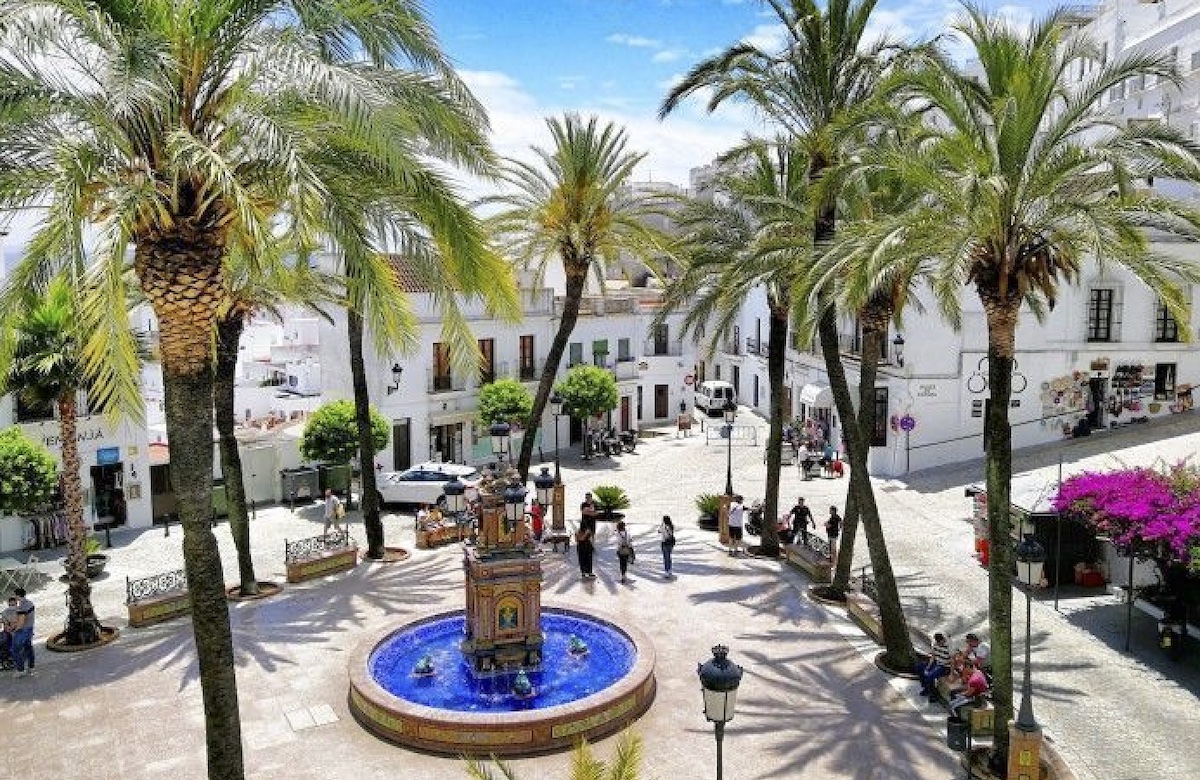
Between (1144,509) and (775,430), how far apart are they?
7272 mm

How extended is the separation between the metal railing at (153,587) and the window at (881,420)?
64.7 feet

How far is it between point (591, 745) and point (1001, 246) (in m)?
7.68

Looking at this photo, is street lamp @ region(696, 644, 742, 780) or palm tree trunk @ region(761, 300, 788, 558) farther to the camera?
palm tree trunk @ region(761, 300, 788, 558)

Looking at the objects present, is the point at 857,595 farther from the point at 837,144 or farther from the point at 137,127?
the point at 137,127

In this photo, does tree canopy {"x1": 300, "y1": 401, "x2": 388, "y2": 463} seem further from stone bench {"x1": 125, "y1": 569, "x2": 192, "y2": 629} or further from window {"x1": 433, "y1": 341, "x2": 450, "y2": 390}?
stone bench {"x1": 125, "y1": 569, "x2": 192, "y2": 629}

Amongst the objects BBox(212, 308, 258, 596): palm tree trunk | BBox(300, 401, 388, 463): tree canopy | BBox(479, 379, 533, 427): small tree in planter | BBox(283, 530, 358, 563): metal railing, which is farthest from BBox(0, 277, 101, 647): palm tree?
BBox(479, 379, 533, 427): small tree in planter

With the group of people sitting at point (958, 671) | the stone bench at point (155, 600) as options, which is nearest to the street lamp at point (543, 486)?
the stone bench at point (155, 600)

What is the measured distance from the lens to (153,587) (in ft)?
56.6

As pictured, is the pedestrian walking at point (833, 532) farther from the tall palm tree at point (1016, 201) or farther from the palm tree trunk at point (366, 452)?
the palm tree trunk at point (366, 452)

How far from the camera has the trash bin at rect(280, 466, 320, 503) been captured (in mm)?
26703

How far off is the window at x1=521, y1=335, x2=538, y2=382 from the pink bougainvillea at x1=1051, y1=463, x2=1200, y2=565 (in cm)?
2129

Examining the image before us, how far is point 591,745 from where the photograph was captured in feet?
40.9

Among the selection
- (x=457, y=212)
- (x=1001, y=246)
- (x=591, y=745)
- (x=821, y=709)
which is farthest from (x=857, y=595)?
(x=457, y=212)

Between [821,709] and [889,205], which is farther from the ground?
[889,205]
